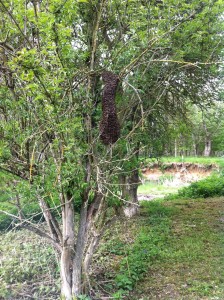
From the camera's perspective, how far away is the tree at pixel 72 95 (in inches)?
98.4

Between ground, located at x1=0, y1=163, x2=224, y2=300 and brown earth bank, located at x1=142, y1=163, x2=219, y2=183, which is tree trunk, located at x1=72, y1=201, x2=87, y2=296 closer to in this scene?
ground, located at x1=0, y1=163, x2=224, y2=300

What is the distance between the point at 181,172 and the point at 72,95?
17.1 m

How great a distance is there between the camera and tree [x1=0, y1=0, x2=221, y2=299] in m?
2.50

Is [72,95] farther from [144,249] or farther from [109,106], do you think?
[144,249]

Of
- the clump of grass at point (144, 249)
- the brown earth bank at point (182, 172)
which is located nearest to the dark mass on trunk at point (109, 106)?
the clump of grass at point (144, 249)

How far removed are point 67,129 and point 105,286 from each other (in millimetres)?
2449

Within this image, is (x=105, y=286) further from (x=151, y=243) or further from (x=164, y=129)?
(x=164, y=129)

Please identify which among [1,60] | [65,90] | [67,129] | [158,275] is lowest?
[158,275]

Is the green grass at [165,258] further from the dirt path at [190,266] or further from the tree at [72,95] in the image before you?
the tree at [72,95]

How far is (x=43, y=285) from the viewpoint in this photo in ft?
12.6

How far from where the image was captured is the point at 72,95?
298cm

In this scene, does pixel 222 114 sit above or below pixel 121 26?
below

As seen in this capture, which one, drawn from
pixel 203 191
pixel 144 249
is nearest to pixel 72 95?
pixel 144 249

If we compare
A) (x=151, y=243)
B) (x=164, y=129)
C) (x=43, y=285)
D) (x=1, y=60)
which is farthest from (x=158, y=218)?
(x=1, y=60)
